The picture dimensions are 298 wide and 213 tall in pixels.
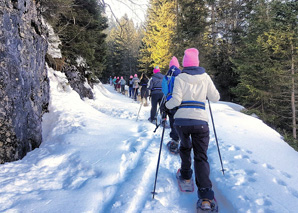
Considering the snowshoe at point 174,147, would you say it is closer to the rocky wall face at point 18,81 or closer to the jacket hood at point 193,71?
the jacket hood at point 193,71

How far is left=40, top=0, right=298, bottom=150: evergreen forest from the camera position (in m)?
9.95

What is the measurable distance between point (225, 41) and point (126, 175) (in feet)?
71.7

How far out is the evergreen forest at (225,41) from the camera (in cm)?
995

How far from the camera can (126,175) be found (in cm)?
319

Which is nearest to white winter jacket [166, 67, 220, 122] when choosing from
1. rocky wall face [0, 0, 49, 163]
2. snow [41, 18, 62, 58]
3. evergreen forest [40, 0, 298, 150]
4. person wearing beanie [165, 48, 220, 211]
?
person wearing beanie [165, 48, 220, 211]

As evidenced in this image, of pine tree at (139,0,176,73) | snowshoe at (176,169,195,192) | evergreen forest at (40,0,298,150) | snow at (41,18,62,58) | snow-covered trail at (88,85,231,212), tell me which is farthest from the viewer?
pine tree at (139,0,176,73)

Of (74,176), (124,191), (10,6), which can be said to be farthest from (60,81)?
(124,191)

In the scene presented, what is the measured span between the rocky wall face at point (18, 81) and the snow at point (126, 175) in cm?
34

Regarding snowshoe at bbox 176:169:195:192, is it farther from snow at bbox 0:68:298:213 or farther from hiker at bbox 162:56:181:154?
hiker at bbox 162:56:181:154

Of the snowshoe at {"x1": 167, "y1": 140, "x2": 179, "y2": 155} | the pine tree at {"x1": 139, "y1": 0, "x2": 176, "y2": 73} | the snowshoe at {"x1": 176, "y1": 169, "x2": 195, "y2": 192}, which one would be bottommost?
the snowshoe at {"x1": 176, "y1": 169, "x2": 195, "y2": 192}

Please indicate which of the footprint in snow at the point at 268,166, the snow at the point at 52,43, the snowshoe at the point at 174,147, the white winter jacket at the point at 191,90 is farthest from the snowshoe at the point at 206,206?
the snow at the point at 52,43

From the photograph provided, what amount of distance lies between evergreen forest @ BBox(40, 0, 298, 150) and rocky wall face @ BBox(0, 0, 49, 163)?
6.13ft

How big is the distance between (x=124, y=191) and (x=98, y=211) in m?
0.50

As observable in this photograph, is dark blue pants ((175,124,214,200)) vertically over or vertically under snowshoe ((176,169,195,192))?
over
